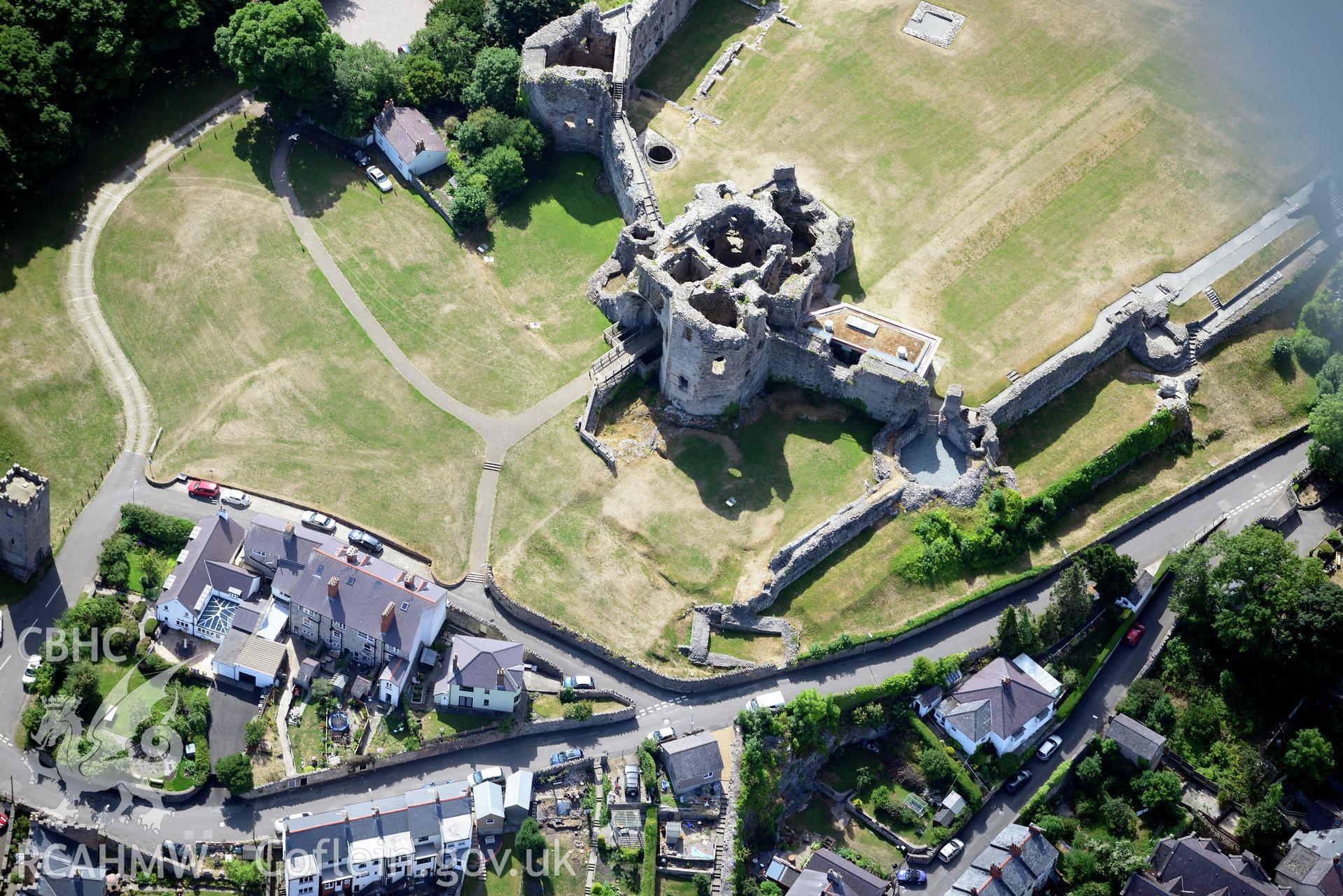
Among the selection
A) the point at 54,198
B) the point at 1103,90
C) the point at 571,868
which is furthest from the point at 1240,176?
the point at 54,198

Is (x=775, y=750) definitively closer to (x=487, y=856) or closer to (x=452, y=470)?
(x=487, y=856)

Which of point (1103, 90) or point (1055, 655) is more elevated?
point (1103, 90)

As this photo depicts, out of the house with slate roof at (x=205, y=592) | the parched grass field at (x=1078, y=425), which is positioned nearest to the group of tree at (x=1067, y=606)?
the parched grass field at (x=1078, y=425)

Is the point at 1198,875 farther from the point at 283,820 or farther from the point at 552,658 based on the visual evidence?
the point at 283,820

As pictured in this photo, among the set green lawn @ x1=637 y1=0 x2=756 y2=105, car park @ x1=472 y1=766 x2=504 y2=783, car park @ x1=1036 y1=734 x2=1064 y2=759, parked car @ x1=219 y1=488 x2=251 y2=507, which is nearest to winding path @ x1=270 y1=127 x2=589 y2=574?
car park @ x1=472 y1=766 x2=504 y2=783

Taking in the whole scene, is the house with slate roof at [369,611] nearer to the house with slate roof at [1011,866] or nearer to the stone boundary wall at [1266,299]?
the house with slate roof at [1011,866]

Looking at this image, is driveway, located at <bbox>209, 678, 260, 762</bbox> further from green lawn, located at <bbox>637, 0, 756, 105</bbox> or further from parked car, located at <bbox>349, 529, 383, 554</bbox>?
green lawn, located at <bbox>637, 0, 756, 105</bbox>
